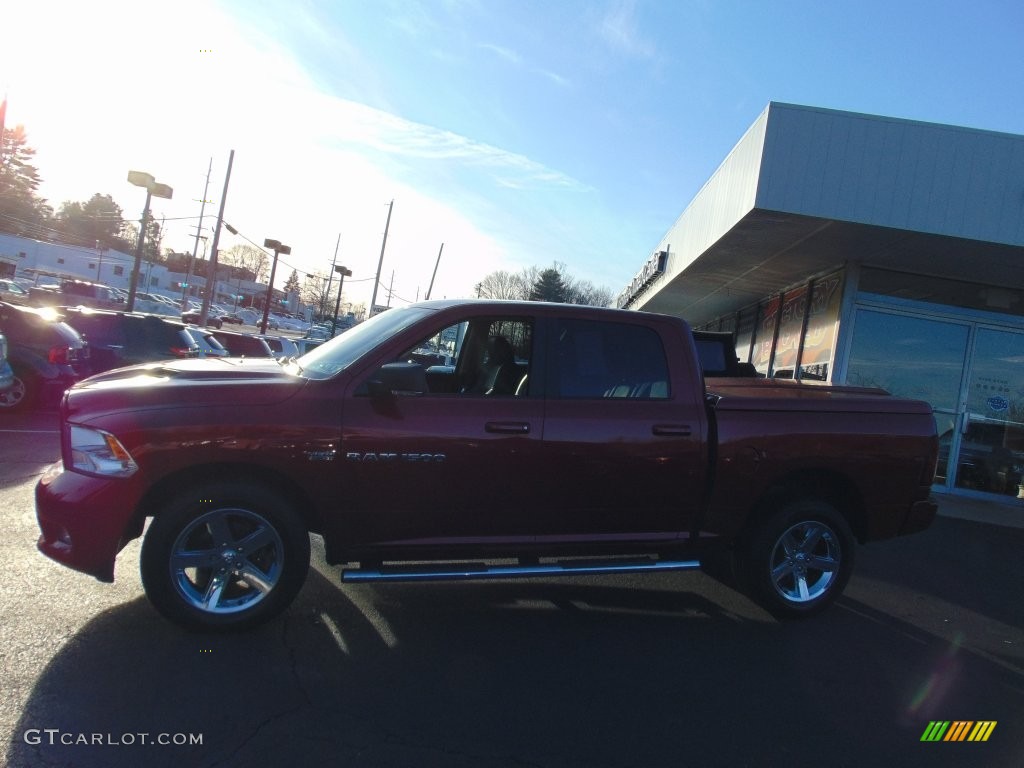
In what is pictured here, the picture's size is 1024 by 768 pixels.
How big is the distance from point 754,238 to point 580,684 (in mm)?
9382

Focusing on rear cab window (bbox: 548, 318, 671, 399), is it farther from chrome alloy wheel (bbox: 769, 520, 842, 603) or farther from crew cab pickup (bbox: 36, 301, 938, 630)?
chrome alloy wheel (bbox: 769, 520, 842, 603)

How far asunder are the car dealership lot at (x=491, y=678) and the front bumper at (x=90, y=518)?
1.35ft

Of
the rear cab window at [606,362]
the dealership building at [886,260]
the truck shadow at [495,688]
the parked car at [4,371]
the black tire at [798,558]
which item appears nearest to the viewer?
the truck shadow at [495,688]

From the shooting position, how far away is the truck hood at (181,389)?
4.00 metres

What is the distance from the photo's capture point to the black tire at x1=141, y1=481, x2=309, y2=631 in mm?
3982

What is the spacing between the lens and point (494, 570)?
177 inches

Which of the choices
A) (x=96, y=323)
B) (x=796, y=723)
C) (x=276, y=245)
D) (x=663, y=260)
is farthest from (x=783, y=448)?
(x=276, y=245)

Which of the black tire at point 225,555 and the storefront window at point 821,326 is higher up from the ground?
the storefront window at point 821,326

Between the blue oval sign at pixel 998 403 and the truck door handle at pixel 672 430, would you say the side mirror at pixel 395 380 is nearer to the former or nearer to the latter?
the truck door handle at pixel 672 430

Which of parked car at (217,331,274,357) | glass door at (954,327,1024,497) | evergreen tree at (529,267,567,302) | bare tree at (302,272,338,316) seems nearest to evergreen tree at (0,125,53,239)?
bare tree at (302,272,338,316)

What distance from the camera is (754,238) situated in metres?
11.9

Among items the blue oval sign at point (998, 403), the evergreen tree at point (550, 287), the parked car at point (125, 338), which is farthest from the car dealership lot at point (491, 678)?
the evergreen tree at point (550, 287)

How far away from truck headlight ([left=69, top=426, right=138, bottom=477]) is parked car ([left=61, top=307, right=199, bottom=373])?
359 inches

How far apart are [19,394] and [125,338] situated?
1981 millimetres
